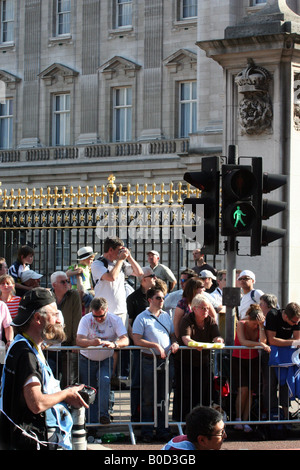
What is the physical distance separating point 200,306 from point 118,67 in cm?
3214

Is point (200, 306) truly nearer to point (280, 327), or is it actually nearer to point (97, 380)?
point (280, 327)

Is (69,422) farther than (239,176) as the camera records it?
No

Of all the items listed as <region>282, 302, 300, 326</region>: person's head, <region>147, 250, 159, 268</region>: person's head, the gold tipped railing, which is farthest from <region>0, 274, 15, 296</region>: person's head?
the gold tipped railing

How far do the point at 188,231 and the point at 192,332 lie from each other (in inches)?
206

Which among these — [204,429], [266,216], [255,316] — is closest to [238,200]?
[266,216]

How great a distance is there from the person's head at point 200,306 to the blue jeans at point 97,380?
3.42 ft

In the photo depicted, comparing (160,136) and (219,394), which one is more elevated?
(160,136)

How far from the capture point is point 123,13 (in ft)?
137

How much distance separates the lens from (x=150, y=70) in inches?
1606

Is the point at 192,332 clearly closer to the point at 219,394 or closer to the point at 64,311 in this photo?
the point at 219,394

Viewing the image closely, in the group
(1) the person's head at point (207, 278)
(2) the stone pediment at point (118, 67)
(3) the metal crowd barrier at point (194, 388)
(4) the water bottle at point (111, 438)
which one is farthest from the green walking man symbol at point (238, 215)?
(2) the stone pediment at point (118, 67)

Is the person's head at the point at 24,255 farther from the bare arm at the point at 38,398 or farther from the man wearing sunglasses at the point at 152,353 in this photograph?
the bare arm at the point at 38,398
